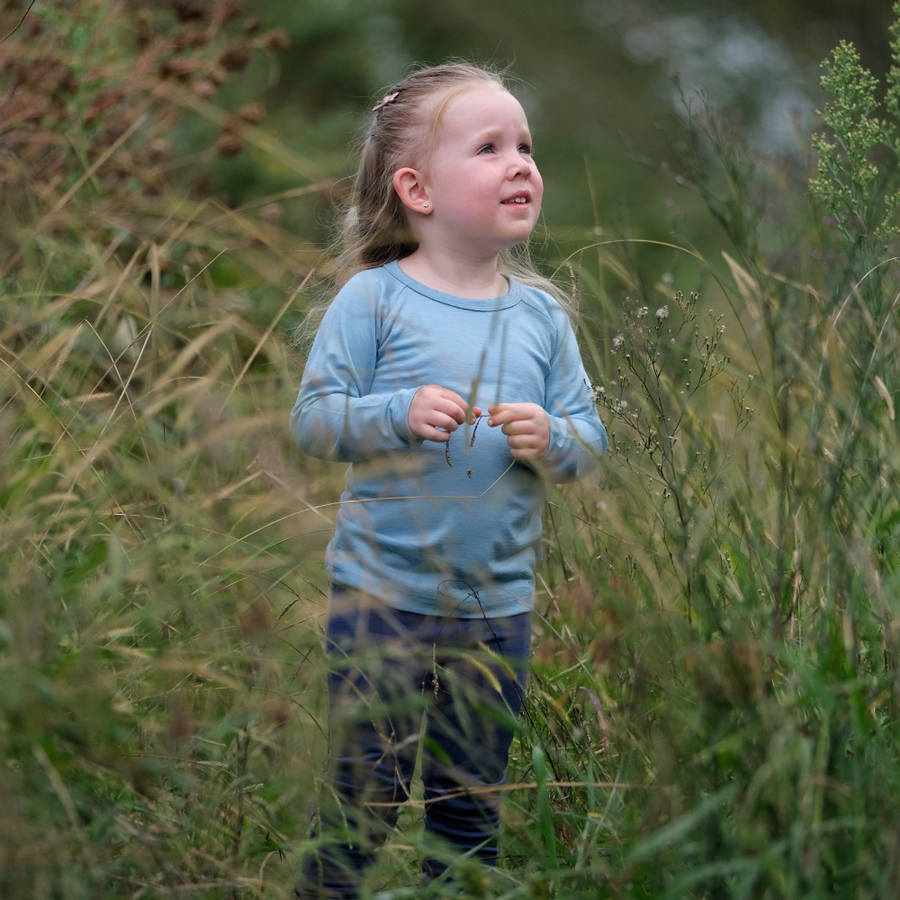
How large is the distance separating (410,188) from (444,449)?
482 millimetres

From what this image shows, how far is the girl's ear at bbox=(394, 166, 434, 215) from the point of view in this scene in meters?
A: 1.86

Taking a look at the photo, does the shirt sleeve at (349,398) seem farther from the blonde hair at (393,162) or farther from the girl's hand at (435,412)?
the blonde hair at (393,162)

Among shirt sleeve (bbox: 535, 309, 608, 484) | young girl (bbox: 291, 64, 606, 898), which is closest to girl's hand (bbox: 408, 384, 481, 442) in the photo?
young girl (bbox: 291, 64, 606, 898)

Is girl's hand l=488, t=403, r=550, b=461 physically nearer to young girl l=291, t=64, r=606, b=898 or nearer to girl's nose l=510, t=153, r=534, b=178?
young girl l=291, t=64, r=606, b=898

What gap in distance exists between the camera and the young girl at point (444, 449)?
5.52 ft

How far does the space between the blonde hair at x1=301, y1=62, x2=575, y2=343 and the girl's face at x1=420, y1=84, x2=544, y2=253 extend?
5 cm

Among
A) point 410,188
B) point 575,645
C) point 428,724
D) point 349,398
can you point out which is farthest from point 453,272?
point 428,724

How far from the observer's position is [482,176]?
1775 millimetres

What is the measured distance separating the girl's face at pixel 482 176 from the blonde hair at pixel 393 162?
0.05 metres

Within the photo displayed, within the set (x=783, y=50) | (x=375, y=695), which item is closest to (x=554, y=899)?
(x=375, y=695)

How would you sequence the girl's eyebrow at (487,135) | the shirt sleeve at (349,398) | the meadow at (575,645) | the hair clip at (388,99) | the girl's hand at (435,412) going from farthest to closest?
the hair clip at (388,99) < the girl's eyebrow at (487,135) < the shirt sleeve at (349,398) < the girl's hand at (435,412) < the meadow at (575,645)

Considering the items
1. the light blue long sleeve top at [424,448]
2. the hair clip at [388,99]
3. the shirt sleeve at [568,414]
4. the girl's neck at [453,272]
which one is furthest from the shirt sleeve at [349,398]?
the hair clip at [388,99]

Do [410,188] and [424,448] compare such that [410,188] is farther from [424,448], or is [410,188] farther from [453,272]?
[424,448]

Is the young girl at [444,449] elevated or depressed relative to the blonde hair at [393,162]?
depressed
